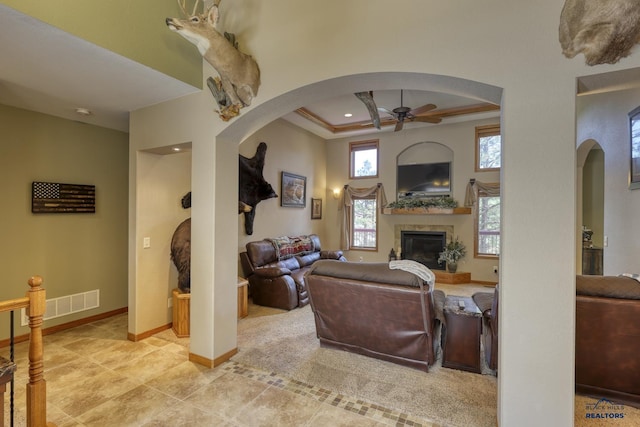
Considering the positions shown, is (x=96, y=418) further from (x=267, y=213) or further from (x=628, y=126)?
(x=628, y=126)

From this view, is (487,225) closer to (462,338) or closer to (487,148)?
(487,148)

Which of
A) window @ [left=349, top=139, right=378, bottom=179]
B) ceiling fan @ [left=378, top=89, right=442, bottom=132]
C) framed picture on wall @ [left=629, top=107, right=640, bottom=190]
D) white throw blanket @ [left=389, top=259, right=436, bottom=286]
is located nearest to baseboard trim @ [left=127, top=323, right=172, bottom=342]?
white throw blanket @ [left=389, top=259, right=436, bottom=286]

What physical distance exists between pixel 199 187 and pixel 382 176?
5.23 meters

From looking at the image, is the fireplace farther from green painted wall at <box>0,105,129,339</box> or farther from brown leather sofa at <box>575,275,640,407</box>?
green painted wall at <box>0,105,129,339</box>

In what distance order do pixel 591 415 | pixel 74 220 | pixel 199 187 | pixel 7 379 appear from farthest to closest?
pixel 74 220, pixel 199 187, pixel 591 415, pixel 7 379

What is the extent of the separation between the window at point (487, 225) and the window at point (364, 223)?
2277 millimetres

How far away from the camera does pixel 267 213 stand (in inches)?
234

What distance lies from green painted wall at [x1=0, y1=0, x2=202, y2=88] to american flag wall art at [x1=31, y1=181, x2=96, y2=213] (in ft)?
7.80

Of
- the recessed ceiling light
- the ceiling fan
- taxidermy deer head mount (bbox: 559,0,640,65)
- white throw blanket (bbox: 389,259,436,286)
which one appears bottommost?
white throw blanket (bbox: 389,259,436,286)

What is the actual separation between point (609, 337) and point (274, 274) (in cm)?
383

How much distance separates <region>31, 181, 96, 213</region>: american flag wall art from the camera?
3.56m

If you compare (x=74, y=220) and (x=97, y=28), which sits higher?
(x=97, y=28)

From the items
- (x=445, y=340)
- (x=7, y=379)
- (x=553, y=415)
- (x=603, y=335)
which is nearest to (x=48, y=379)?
(x=7, y=379)

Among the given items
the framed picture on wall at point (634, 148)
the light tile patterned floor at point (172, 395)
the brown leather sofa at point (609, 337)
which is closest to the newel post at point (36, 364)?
the light tile patterned floor at point (172, 395)
